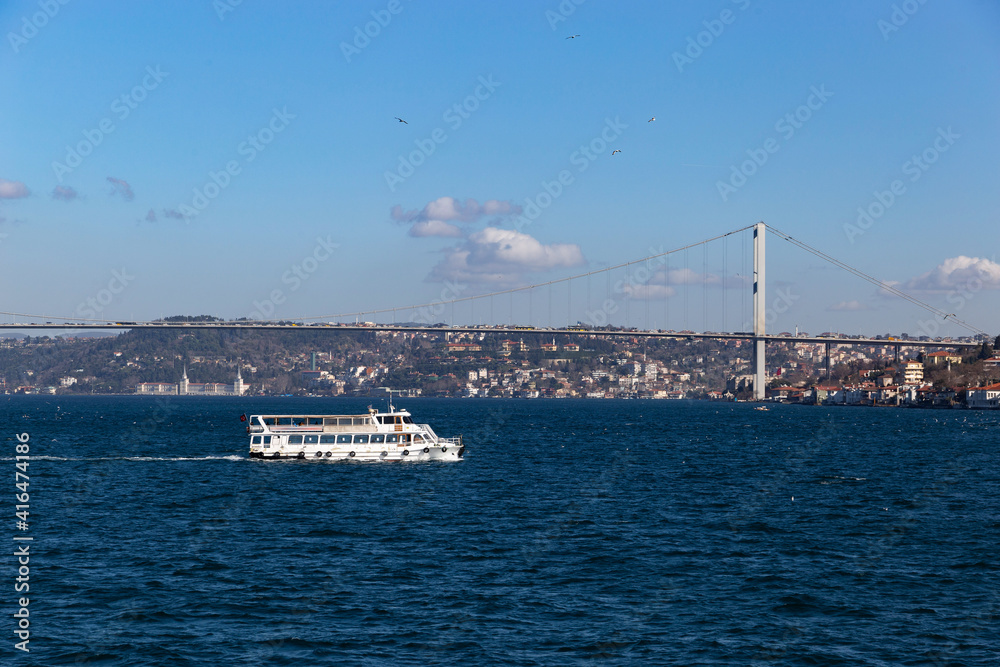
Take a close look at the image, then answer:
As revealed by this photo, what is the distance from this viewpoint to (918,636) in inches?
786

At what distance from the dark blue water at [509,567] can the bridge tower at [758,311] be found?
109962 mm

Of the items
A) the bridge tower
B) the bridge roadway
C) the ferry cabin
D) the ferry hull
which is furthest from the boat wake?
the bridge tower

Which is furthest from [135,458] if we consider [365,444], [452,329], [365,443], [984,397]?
[984,397]

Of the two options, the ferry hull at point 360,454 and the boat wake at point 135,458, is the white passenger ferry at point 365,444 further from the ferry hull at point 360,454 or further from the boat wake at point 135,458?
the boat wake at point 135,458

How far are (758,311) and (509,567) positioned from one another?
143 m

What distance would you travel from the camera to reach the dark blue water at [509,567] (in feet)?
63.1

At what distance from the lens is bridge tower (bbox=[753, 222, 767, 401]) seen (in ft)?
528

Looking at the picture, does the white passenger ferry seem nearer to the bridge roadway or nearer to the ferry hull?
the ferry hull

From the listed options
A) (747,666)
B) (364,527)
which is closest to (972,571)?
(747,666)

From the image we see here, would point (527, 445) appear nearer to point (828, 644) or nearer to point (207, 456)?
point (207, 456)

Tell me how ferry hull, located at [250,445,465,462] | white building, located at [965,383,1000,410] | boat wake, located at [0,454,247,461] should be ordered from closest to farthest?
ferry hull, located at [250,445,465,462] < boat wake, located at [0,454,247,461] < white building, located at [965,383,1000,410]

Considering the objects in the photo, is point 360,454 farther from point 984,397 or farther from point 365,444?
point 984,397

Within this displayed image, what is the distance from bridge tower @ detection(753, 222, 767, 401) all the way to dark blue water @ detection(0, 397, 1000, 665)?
110 meters

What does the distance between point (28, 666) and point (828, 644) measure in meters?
15.0
